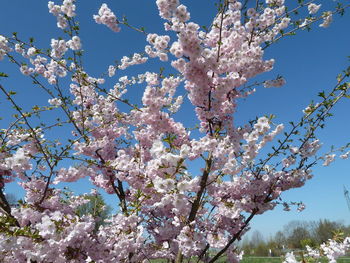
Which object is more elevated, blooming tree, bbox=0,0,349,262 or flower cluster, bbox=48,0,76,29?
flower cluster, bbox=48,0,76,29

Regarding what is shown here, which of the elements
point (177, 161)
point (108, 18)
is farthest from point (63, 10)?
point (177, 161)

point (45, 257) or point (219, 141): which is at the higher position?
point (219, 141)

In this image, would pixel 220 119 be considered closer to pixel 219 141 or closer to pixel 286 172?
pixel 219 141

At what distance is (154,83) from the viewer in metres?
4.73

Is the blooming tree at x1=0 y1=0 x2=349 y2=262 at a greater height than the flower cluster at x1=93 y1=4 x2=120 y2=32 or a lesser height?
lesser

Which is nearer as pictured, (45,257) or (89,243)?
(45,257)

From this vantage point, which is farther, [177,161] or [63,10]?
[63,10]

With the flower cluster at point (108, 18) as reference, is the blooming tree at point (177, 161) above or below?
below

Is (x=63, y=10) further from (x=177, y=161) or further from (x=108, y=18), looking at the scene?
(x=177, y=161)

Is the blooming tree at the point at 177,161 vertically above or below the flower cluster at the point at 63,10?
below

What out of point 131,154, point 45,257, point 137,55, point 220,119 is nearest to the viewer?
point 45,257

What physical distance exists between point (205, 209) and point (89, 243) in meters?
1.87

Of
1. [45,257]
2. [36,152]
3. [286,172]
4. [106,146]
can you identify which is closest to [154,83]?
[106,146]

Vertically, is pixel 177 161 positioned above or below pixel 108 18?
below
